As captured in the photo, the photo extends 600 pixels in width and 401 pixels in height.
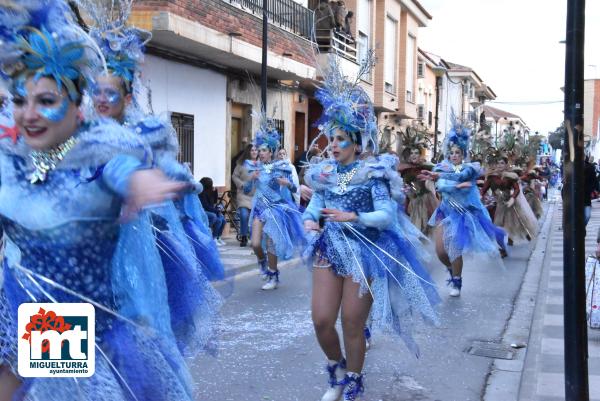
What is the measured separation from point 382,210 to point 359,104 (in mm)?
875

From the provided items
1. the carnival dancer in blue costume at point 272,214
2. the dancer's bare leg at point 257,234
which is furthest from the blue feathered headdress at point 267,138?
the dancer's bare leg at point 257,234

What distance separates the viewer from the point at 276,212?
9445mm

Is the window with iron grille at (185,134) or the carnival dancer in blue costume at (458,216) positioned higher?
the window with iron grille at (185,134)

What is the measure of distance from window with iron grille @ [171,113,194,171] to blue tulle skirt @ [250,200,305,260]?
5740mm

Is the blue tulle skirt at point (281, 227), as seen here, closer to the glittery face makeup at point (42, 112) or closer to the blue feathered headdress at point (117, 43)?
the blue feathered headdress at point (117, 43)

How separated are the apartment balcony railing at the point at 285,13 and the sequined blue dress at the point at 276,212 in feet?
23.6

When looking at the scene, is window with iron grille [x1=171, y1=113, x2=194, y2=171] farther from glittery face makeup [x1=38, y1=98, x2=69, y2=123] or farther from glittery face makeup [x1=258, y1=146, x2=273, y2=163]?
glittery face makeup [x1=38, y1=98, x2=69, y2=123]

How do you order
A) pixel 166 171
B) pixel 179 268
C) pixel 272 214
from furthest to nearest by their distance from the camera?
pixel 272 214 → pixel 179 268 → pixel 166 171

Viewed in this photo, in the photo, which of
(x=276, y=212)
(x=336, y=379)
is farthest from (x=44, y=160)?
(x=276, y=212)

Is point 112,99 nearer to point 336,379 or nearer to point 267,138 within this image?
point 336,379

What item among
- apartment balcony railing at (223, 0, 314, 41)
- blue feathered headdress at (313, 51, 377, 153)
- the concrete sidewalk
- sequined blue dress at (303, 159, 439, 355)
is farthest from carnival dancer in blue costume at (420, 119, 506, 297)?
apartment balcony railing at (223, 0, 314, 41)

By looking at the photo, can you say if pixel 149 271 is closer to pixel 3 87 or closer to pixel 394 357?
pixel 3 87

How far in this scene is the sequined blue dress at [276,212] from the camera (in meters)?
9.26

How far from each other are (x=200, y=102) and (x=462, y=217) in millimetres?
8042
